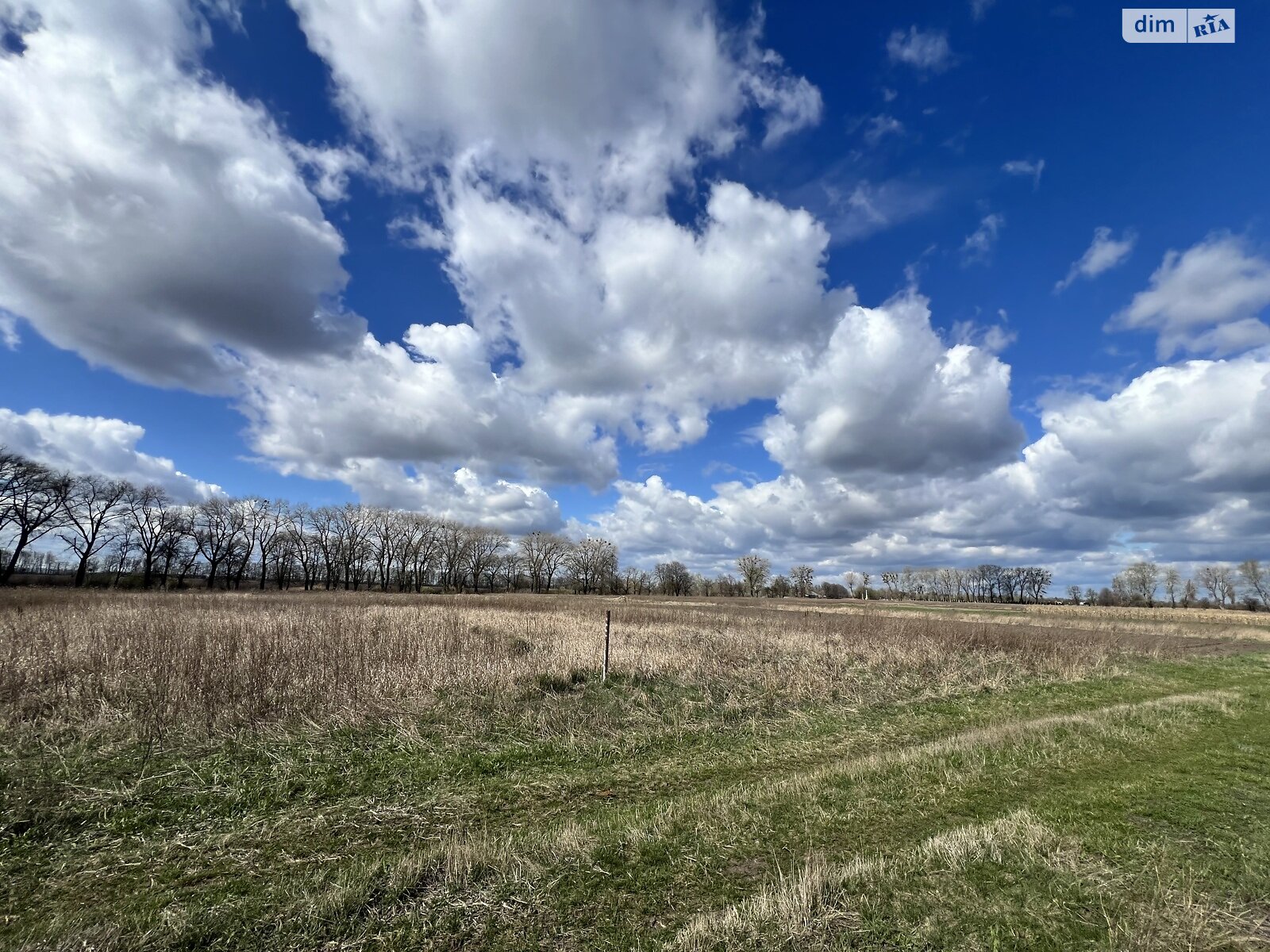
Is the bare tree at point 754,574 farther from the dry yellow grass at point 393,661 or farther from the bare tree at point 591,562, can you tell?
the dry yellow grass at point 393,661

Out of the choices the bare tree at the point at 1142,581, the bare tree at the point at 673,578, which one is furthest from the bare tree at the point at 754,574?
the bare tree at the point at 1142,581

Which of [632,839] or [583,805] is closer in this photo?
[632,839]

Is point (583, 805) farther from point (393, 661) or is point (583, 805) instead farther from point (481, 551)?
point (481, 551)

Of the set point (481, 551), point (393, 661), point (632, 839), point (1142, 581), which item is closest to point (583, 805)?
point (632, 839)

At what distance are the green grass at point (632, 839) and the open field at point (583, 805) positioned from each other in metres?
0.04

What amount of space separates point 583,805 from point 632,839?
5.13 ft

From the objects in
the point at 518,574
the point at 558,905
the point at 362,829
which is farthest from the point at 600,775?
the point at 518,574

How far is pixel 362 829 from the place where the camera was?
21.4 ft

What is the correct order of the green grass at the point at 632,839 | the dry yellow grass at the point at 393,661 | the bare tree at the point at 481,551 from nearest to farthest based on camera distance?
the green grass at the point at 632,839 < the dry yellow grass at the point at 393,661 < the bare tree at the point at 481,551

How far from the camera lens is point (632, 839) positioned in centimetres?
603

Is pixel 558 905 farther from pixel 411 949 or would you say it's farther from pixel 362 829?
pixel 362 829

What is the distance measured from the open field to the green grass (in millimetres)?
36

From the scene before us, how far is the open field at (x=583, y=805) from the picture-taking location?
14.9 feet

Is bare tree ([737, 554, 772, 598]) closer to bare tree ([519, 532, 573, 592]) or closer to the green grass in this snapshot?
bare tree ([519, 532, 573, 592])
